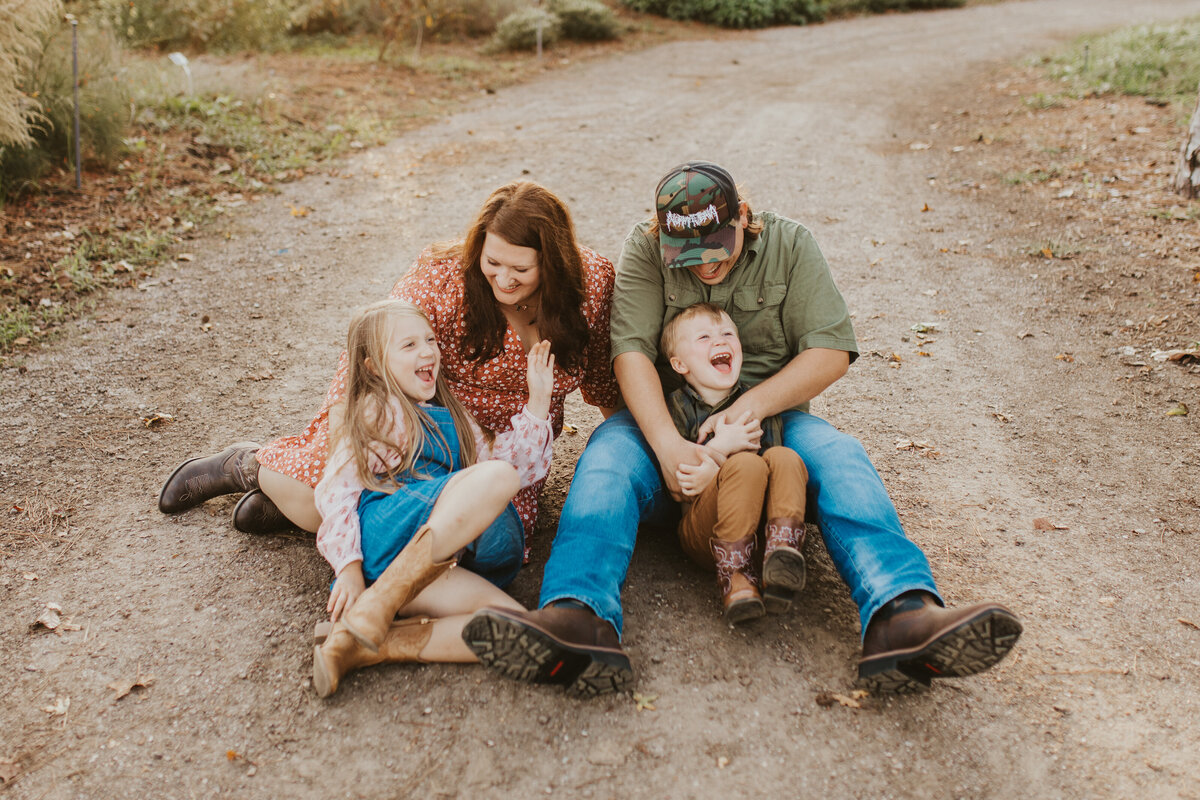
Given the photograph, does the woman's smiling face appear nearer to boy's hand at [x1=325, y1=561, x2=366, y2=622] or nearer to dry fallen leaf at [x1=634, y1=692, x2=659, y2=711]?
boy's hand at [x1=325, y1=561, x2=366, y2=622]

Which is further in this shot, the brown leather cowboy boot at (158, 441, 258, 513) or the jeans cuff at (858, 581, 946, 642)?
the brown leather cowboy boot at (158, 441, 258, 513)

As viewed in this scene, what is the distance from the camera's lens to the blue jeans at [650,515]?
2691mm

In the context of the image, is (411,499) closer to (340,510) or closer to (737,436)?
(340,510)

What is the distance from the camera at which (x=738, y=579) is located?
2832 millimetres

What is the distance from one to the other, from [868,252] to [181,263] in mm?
5244

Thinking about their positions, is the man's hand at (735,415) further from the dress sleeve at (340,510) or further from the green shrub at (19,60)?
the green shrub at (19,60)

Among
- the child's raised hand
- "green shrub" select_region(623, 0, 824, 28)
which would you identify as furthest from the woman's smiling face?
"green shrub" select_region(623, 0, 824, 28)

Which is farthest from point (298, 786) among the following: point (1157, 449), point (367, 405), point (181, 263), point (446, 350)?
point (181, 263)

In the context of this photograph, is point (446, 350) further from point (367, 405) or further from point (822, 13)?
point (822, 13)

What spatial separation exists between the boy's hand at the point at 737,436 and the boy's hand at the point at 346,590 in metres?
1.29

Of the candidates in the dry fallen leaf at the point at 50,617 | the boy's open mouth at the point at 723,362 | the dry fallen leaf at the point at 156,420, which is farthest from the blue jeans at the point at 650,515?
the dry fallen leaf at the point at 156,420

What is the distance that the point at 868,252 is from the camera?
22.5 feet

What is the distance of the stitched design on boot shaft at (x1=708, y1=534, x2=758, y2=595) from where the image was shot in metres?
2.84

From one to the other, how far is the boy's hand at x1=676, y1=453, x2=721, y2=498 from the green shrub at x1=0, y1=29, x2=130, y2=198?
634 centimetres
